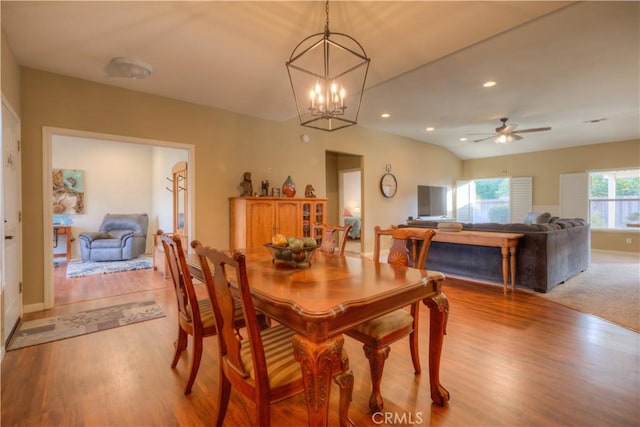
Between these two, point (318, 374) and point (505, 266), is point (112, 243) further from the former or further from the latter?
point (505, 266)

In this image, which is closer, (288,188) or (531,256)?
(531,256)

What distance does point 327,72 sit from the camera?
6.39 ft

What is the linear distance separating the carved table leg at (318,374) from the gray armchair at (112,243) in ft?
20.5

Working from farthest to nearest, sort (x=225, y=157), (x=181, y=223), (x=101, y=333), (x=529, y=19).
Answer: (x=181, y=223) < (x=225, y=157) < (x=101, y=333) < (x=529, y=19)

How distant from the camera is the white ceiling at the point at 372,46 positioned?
229cm

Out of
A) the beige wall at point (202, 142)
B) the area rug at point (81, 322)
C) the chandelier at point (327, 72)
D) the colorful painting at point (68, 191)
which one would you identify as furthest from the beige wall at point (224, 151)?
the colorful painting at point (68, 191)

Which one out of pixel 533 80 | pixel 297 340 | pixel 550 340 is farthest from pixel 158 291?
pixel 533 80

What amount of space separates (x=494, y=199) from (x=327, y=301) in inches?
362

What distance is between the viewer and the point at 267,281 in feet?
5.18

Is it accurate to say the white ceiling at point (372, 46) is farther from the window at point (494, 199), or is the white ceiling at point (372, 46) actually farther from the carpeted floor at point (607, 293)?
the window at point (494, 199)

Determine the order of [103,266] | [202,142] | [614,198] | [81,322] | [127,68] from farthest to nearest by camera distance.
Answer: [614,198]
[103,266]
[202,142]
[127,68]
[81,322]

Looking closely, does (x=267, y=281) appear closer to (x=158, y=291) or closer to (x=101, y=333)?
(x=101, y=333)

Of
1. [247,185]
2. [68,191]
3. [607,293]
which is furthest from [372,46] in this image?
[68,191]

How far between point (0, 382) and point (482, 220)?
32.8 feet
